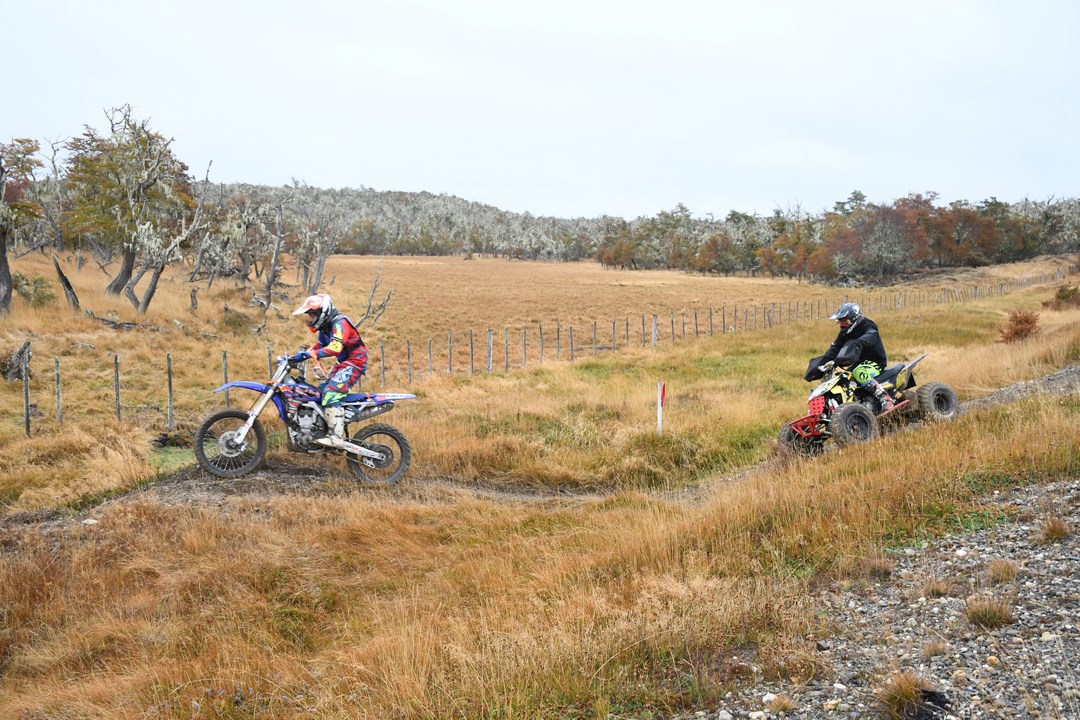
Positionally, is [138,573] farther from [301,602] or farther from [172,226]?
[172,226]

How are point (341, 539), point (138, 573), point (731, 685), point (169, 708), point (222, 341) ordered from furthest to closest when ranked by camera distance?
1. point (222, 341)
2. point (341, 539)
3. point (138, 573)
4. point (169, 708)
5. point (731, 685)

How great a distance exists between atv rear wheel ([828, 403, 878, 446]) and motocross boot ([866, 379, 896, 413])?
499 millimetres

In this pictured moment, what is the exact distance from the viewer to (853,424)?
367 inches

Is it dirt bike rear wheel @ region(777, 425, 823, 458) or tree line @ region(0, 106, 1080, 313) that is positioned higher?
tree line @ region(0, 106, 1080, 313)

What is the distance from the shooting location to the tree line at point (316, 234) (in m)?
29.2

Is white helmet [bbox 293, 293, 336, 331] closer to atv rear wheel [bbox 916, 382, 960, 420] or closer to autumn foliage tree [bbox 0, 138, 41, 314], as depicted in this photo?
atv rear wheel [bbox 916, 382, 960, 420]

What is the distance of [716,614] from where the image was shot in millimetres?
4559

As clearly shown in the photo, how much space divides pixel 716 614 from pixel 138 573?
4884 millimetres

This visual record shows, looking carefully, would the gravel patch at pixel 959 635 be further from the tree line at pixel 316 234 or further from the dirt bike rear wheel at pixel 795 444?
the tree line at pixel 316 234


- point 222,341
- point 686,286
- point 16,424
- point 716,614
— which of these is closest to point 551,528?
point 716,614

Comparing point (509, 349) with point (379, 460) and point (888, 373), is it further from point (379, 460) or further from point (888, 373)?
point (888, 373)

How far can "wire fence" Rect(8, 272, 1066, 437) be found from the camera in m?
14.9

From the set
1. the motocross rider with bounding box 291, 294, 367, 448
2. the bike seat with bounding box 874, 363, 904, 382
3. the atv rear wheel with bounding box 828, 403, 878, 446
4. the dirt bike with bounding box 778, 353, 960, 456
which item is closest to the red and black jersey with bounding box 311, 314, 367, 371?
the motocross rider with bounding box 291, 294, 367, 448

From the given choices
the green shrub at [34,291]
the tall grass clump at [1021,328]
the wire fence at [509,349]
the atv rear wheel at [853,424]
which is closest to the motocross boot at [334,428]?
the wire fence at [509,349]
